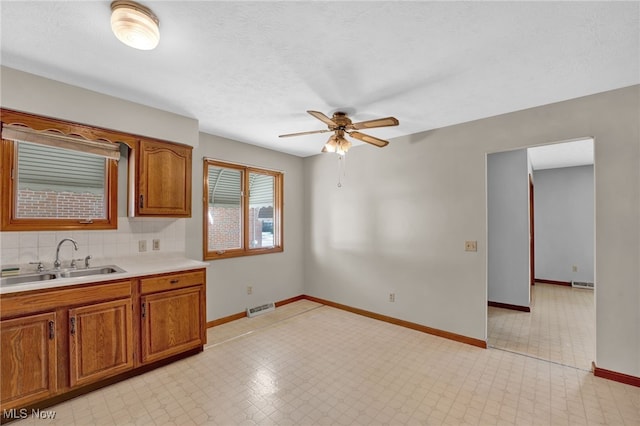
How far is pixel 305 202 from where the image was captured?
16.2ft

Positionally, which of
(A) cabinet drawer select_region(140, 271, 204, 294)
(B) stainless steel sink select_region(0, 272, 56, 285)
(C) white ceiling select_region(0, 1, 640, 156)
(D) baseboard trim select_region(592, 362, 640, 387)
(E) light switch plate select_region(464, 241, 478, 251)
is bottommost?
(D) baseboard trim select_region(592, 362, 640, 387)

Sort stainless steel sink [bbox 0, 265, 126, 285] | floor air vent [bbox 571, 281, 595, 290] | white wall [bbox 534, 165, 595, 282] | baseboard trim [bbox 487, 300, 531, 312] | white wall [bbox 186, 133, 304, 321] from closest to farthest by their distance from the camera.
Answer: stainless steel sink [bbox 0, 265, 126, 285], white wall [bbox 186, 133, 304, 321], baseboard trim [bbox 487, 300, 531, 312], floor air vent [bbox 571, 281, 595, 290], white wall [bbox 534, 165, 595, 282]

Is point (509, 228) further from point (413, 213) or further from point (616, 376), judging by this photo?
point (616, 376)

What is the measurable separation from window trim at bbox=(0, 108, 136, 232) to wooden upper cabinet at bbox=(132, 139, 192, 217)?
7.5 inches

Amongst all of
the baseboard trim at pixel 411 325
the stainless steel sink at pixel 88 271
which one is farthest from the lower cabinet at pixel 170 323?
the baseboard trim at pixel 411 325

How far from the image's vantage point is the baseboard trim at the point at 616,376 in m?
2.31

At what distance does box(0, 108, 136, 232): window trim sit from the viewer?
2.15 metres

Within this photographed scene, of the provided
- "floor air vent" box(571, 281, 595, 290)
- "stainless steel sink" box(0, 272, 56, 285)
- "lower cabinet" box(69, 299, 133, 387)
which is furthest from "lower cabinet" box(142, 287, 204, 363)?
"floor air vent" box(571, 281, 595, 290)

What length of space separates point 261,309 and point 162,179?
7.46 feet

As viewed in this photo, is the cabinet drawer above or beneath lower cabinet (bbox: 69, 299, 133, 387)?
above

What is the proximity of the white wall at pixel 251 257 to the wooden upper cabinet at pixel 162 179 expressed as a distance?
47 cm

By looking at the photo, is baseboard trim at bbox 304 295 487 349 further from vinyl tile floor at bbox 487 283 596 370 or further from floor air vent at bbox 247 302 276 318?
floor air vent at bbox 247 302 276 318

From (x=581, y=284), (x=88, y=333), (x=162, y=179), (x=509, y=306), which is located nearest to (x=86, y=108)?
(x=162, y=179)

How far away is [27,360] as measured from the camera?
6.41 ft
